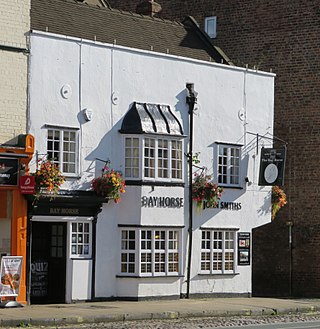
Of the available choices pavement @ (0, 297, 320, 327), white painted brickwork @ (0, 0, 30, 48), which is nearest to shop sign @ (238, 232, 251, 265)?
pavement @ (0, 297, 320, 327)

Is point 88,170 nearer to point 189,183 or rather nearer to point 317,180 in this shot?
point 189,183

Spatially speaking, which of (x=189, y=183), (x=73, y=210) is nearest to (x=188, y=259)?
(x=189, y=183)

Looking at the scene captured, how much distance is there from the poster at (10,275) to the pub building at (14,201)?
32cm

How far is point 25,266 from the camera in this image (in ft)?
84.9

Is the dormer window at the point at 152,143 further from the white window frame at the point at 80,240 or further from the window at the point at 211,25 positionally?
the window at the point at 211,25

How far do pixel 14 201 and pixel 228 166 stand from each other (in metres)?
7.96

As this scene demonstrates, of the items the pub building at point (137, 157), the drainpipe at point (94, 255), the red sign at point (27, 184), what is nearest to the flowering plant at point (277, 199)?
the pub building at point (137, 157)

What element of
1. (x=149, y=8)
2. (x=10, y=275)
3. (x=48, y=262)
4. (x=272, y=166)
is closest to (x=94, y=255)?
(x=48, y=262)

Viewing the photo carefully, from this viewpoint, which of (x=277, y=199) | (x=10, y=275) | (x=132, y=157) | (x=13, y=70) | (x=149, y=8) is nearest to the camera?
(x=10, y=275)

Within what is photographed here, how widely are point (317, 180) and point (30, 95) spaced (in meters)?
12.1

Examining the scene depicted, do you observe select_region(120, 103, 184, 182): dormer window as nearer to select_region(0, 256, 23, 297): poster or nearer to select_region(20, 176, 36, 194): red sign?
select_region(20, 176, 36, 194): red sign

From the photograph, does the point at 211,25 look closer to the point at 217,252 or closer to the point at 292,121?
the point at 292,121

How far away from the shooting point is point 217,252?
30797 mm

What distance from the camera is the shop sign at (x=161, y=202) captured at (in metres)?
28.5
